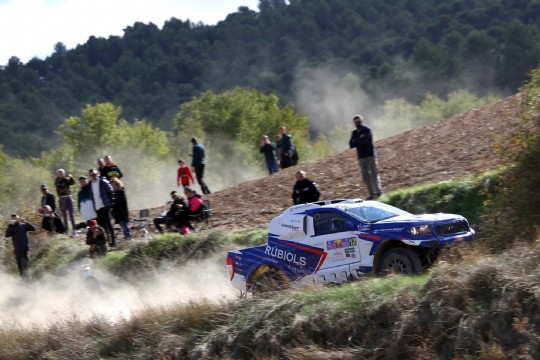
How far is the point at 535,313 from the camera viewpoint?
11.4 m

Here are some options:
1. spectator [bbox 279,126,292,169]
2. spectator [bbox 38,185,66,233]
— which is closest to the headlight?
spectator [bbox 38,185,66,233]

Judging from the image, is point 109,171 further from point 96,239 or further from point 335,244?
point 335,244

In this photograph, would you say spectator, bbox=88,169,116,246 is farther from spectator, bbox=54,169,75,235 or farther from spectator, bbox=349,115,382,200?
spectator, bbox=349,115,382,200

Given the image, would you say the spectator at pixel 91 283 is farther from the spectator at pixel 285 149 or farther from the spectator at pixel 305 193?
the spectator at pixel 285 149

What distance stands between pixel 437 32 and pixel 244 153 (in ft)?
313

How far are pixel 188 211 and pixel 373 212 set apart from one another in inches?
311

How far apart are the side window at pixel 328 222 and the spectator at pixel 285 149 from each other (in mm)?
12709

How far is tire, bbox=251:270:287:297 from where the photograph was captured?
48.7ft

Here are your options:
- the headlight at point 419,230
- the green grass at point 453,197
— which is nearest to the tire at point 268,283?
the headlight at point 419,230

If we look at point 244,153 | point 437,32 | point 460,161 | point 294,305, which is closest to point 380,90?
point 437,32

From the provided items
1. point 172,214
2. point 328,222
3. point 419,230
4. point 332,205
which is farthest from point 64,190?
point 419,230

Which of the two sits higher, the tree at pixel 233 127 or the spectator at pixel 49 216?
the tree at pixel 233 127

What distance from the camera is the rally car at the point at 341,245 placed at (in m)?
14.1

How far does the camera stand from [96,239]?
71.3ft
